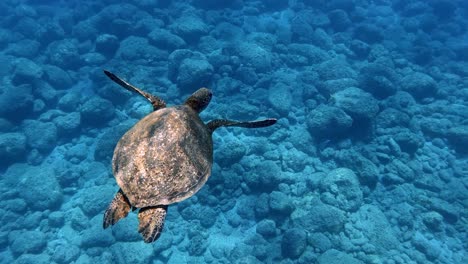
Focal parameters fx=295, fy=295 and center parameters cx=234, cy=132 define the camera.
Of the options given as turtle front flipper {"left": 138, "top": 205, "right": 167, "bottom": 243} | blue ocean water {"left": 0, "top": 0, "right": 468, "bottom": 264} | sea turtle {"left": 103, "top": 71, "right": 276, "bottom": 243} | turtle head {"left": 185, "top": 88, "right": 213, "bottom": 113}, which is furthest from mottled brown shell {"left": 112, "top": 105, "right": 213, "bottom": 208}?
blue ocean water {"left": 0, "top": 0, "right": 468, "bottom": 264}

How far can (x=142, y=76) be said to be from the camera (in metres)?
14.5

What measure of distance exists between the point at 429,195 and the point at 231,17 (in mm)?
15043

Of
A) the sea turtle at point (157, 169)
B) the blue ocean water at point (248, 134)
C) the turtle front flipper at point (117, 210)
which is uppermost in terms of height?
the sea turtle at point (157, 169)

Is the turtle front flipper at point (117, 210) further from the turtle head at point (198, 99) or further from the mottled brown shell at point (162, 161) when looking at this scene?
the turtle head at point (198, 99)

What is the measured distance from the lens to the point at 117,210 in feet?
12.0

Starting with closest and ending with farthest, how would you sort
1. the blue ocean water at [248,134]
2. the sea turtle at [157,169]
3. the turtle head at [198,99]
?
the sea turtle at [157,169]
the turtle head at [198,99]
the blue ocean water at [248,134]

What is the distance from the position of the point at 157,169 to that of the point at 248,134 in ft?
30.4

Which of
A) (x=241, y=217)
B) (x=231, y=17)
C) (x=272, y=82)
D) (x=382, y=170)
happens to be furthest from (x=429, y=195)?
(x=231, y=17)

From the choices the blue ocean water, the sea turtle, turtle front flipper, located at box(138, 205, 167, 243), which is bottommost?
the blue ocean water

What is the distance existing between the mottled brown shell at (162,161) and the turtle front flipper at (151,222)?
0.48 ft

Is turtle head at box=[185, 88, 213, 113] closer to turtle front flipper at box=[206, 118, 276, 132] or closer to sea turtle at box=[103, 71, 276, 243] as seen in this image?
turtle front flipper at box=[206, 118, 276, 132]

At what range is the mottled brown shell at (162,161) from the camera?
139 inches

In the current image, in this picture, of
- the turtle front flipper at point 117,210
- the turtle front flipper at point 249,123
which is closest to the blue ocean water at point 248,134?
the turtle front flipper at point 249,123

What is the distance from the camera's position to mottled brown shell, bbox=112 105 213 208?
3.54 m
